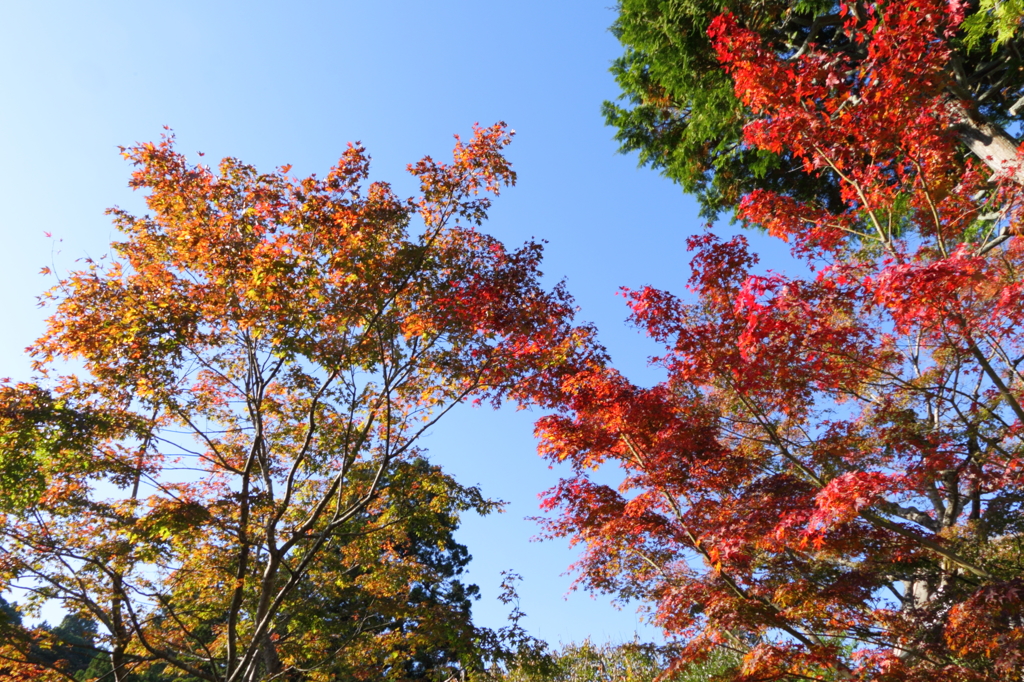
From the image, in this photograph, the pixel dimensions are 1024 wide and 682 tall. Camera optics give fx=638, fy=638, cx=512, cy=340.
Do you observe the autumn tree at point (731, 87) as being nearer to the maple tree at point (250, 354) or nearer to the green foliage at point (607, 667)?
the maple tree at point (250, 354)

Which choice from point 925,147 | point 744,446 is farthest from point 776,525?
point 925,147

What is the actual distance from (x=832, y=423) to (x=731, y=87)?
5622mm

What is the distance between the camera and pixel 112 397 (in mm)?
7707

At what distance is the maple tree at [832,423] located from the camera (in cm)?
601

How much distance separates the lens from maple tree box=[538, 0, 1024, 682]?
6012 millimetres

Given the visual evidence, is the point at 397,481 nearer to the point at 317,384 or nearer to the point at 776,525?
the point at 317,384

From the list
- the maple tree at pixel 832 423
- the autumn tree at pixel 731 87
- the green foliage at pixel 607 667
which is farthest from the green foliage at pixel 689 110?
the green foliage at pixel 607 667

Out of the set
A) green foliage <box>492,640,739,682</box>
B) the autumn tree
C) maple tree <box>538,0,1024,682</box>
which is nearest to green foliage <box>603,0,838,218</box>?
the autumn tree

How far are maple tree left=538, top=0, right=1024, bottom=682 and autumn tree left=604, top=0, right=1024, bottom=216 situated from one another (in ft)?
2.05

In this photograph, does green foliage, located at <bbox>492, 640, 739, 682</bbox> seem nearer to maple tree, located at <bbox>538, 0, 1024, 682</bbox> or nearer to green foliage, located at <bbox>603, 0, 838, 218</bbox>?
maple tree, located at <bbox>538, 0, 1024, 682</bbox>

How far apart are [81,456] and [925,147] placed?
9.96 metres

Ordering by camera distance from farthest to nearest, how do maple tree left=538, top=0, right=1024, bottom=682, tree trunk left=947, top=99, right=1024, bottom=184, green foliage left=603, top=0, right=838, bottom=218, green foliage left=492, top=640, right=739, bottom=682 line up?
1. green foliage left=492, top=640, right=739, bottom=682
2. green foliage left=603, top=0, right=838, bottom=218
3. tree trunk left=947, top=99, right=1024, bottom=184
4. maple tree left=538, top=0, right=1024, bottom=682

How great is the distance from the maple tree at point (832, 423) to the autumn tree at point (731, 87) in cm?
63

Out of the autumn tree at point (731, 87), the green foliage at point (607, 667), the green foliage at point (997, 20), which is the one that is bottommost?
the green foliage at point (607, 667)
